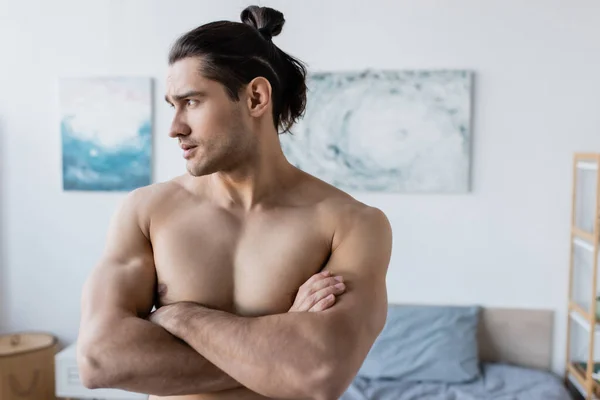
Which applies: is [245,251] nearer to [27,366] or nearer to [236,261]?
[236,261]

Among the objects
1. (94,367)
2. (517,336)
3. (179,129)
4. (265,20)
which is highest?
(265,20)

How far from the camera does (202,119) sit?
1118 mm

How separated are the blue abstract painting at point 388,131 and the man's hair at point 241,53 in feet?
6.52

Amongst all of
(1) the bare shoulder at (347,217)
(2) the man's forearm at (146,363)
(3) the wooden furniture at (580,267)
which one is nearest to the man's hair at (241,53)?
(1) the bare shoulder at (347,217)

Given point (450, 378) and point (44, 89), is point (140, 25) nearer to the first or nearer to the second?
point (44, 89)

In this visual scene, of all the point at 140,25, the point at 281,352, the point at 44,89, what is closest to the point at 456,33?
the point at 140,25

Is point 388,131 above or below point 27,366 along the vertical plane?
above

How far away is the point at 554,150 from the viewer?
313 cm

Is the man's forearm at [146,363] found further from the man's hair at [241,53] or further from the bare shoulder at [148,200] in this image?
the man's hair at [241,53]

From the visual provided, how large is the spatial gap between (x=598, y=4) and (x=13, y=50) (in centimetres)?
301

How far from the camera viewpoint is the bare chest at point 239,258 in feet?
3.98

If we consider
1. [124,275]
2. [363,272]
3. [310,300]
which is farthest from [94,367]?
→ [363,272]

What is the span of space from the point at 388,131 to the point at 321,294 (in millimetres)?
2219

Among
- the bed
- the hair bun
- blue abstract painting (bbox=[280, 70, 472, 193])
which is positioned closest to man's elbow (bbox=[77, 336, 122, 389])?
the hair bun
